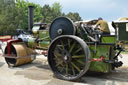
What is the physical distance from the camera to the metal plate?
4.64 m

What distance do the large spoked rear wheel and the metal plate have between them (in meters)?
0.29

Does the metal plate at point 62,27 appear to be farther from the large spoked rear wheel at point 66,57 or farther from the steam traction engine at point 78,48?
the large spoked rear wheel at point 66,57

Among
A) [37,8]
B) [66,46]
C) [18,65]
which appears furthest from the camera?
[37,8]

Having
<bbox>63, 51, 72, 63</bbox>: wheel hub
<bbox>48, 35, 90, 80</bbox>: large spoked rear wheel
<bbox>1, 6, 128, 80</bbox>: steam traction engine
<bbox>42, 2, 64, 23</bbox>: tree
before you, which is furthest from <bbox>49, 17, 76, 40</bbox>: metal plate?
<bbox>42, 2, 64, 23</bbox>: tree

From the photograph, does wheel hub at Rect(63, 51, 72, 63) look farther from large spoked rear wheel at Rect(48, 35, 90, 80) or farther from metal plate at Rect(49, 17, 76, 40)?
metal plate at Rect(49, 17, 76, 40)

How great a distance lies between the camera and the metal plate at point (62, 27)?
464 cm

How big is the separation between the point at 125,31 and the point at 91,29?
1204 mm

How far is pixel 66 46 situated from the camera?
4.66 metres

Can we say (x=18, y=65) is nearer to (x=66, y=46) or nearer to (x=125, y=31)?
(x=66, y=46)

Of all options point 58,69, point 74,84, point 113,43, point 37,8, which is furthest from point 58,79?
point 37,8

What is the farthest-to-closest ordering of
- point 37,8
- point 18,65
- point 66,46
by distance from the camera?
point 37,8 → point 18,65 → point 66,46

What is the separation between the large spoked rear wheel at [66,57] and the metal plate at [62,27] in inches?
11.4

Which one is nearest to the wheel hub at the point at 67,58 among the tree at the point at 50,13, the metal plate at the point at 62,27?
the metal plate at the point at 62,27

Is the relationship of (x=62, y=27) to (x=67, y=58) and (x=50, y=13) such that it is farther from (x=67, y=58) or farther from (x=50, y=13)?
(x=50, y=13)
